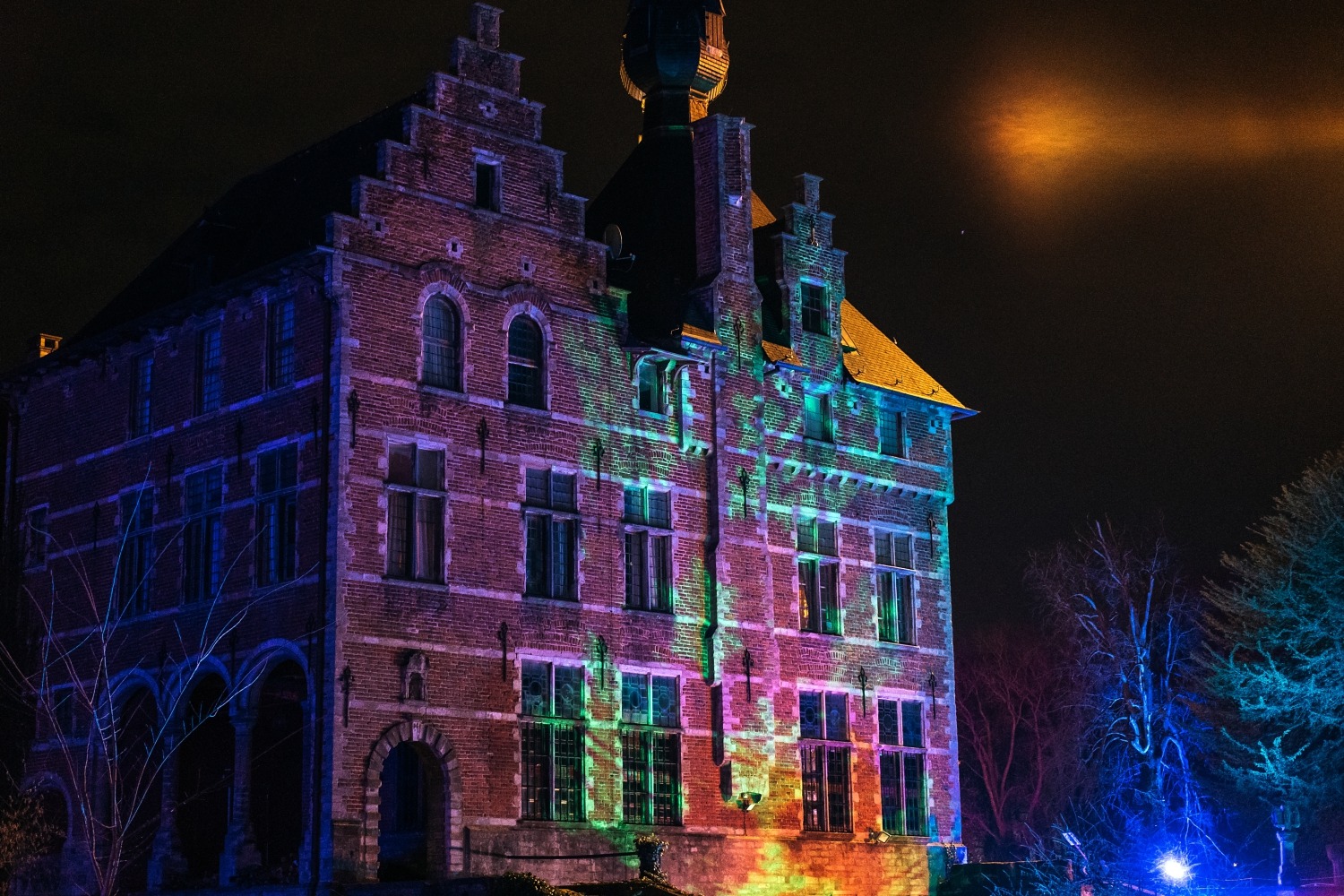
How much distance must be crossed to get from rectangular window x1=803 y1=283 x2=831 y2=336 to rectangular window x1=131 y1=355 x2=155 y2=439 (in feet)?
44.3

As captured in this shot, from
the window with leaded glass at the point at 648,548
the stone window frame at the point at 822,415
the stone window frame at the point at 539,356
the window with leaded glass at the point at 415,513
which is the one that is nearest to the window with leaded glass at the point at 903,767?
the stone window frame at the point at 822,415

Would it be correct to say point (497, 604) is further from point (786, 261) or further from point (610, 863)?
point (786, 261)

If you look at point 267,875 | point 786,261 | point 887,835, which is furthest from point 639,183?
point 267,875

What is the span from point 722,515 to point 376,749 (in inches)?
371

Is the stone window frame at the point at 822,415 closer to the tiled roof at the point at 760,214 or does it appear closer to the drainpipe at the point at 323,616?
the tiled roof at the point at 760,214

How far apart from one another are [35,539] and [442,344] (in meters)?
10.7

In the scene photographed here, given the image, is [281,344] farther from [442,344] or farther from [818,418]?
[818,418]

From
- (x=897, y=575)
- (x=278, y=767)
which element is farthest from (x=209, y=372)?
(x=897, y=575)

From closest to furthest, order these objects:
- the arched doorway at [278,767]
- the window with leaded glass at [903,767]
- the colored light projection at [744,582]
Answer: the arched doorway at [278,767]
the colored light projection at [744,582]
the window with leaded glass at [903,767]

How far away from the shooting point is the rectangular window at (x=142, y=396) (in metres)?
37.1

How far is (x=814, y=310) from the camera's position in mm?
41812


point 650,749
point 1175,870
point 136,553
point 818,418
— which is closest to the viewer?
point 1175,870

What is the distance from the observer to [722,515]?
→ 38.4 m

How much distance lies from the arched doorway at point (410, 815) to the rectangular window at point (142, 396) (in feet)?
26.5
